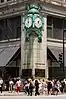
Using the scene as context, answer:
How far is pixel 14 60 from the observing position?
50250 millimetres

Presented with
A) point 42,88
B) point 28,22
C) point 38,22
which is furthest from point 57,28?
point 42,88

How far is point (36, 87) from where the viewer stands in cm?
4078

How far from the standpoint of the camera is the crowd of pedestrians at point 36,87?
134 ft

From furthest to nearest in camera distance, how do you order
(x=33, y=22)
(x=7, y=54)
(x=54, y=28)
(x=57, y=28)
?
(x=57, y=28), (x=54, y=28), (x=7, y=54), (x=33, y=22)

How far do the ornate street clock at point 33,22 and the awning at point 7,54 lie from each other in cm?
264

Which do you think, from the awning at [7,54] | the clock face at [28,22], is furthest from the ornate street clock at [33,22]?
the awning at [7,54]

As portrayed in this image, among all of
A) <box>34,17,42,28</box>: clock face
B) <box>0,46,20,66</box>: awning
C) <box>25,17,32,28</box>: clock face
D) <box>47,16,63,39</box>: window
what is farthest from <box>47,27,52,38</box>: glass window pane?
<box>0,46,20,66</box>: awning

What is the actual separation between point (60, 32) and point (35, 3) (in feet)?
20.4

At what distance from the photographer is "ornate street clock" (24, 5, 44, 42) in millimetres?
48719

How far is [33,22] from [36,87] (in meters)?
10.7

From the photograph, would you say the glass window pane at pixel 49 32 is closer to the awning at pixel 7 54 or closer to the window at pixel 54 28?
the window at pixel 54 28

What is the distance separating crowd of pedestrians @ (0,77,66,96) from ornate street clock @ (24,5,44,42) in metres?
5.99

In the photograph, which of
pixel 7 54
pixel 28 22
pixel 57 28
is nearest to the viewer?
pixel 28 22

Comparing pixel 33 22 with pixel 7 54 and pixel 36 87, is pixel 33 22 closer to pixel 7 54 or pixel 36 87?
pixel 7 54
